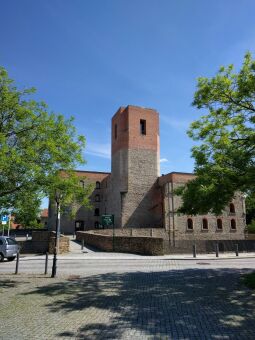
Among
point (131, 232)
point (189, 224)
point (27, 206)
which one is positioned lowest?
point (131, 232)

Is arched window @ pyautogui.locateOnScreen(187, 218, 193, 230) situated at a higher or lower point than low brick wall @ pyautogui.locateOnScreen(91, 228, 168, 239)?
higher

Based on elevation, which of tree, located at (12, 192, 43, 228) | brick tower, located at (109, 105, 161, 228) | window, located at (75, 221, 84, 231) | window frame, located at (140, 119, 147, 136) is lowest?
tree, located at (12, 192, 43, 228)

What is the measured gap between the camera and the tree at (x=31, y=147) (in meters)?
11.5

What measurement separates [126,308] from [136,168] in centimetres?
4141

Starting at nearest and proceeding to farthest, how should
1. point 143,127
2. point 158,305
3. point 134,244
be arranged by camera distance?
point 158,305 < point 134,244 < point 143,127

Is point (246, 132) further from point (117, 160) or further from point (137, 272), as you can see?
point (117, 160)

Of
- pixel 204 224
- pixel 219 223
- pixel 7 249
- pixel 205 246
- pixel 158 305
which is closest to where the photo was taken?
pixel 158 305

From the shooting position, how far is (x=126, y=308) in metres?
8.36

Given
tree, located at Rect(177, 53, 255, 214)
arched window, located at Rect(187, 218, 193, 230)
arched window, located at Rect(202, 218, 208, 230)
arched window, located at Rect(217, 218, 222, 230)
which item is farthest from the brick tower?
tree, located at Rect(177, 53, 255, 214)

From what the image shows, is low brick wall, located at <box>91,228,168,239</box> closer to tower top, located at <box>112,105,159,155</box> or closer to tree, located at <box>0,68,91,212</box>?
tower top, located at <box>112,105,159,155</box>

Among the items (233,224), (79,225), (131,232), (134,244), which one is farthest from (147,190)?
(134,244)

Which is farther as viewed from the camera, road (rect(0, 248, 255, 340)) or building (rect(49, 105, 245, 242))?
building (rect(49, 105, 245, 242))

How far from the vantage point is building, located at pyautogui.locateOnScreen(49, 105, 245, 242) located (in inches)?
1841

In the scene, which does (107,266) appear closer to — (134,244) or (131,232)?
(134,244)
